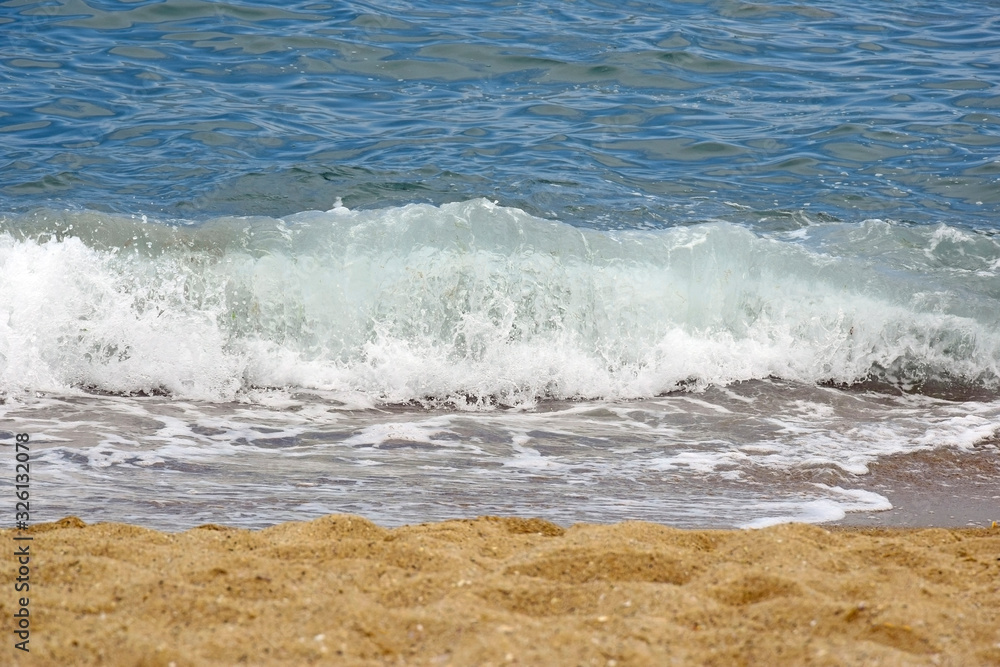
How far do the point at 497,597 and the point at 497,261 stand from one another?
4.82 metres

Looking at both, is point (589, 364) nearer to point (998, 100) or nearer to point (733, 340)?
point (733, 340)

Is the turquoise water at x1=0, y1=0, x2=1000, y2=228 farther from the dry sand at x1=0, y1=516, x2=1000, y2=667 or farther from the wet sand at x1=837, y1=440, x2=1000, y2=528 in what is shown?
the dry sand at x1=0, y1=516, x2=1000, y2=667

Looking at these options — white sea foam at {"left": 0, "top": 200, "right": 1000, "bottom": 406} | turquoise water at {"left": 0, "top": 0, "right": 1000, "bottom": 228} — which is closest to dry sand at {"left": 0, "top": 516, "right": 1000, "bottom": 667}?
white sea foam at {"left": 0, "top": 200, "right": 1000, "bottom": 406}

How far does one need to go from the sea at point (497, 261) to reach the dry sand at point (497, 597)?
816mm

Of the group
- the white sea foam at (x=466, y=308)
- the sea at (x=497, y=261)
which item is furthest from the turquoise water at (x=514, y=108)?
the white sea foam at (x=466, y=308)

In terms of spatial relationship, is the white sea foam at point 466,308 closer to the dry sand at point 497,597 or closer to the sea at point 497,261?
the sea at point 497,261

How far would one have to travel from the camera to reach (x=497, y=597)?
8.30 ft

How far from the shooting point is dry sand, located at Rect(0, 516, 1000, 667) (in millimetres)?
2209

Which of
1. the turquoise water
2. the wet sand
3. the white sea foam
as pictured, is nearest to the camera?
the wet sand

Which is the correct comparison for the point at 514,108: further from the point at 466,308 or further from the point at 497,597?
the point at 497,597

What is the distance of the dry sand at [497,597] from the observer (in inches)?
87.0

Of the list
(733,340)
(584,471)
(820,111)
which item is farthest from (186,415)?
(820,111)

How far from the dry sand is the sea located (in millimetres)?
816

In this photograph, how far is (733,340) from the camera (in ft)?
23.1
